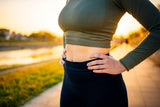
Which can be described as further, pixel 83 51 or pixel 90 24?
pixel 83 51

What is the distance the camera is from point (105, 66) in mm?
824

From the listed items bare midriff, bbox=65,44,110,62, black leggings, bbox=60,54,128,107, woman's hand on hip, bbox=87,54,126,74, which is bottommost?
black leggings, bbox=60,54,128,107

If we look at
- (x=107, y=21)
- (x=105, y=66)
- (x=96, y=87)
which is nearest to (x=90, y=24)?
(x=107, y=21)

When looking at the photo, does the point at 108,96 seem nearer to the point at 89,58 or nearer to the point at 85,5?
the point at 89,58

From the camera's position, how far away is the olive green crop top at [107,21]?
0.73 m

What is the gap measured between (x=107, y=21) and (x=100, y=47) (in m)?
0.19

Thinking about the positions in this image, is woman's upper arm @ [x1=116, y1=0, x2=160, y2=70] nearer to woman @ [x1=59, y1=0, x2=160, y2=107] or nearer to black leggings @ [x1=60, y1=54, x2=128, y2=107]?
woman @ [x1=59, y1=0, x2=160, y2=107]

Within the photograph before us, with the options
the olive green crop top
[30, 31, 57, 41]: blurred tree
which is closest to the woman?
the olive green crop top

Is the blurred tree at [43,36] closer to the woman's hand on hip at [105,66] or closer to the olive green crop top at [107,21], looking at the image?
the olive green crop top at [107,21]

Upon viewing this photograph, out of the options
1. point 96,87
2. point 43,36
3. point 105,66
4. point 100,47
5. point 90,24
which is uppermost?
point 43,36

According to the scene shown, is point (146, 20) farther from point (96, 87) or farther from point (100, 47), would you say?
point (96, 87)

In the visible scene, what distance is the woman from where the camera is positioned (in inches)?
29.6

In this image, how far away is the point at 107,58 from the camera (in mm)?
837

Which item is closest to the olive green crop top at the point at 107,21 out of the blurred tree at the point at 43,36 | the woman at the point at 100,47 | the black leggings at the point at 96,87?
the woman at the point at 100,47
